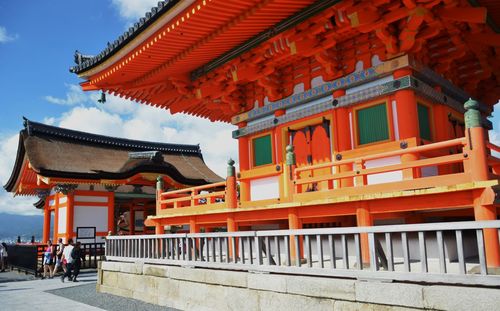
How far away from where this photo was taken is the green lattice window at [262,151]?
36.2 ft

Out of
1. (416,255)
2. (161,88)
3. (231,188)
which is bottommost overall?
(416,255)

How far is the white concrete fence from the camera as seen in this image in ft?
16.1

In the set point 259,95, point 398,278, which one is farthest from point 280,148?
point 398,278

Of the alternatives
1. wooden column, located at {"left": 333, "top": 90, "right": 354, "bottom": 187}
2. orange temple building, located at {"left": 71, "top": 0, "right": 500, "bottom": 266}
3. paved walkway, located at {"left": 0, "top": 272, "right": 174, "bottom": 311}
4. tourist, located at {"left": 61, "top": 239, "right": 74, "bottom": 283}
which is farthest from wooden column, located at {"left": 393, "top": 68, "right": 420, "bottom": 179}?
tourist, located at {"left": 61, "top": 239, "right": 74, "bottom": 283}

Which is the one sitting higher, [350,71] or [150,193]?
[350,71]

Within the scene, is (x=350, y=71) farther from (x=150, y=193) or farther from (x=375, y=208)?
(x=150, y=193)

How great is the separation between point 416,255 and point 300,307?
2.95 m

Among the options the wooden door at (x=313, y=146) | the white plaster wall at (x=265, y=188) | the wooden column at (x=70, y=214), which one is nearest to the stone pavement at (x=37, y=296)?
the wooden column at (x=70, y=214)

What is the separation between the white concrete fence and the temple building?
342 inches

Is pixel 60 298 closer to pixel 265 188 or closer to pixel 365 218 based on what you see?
pixel 265 188

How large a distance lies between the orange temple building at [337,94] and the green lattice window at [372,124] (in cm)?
2

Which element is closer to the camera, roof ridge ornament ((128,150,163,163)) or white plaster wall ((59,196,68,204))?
white plaster wall ((59,196,68,204))

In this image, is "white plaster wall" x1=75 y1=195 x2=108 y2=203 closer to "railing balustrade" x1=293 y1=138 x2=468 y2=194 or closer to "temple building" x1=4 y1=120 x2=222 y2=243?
"temple building" x1=4 y1=120 x2=222 y2=243

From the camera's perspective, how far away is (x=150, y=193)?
918 inches
